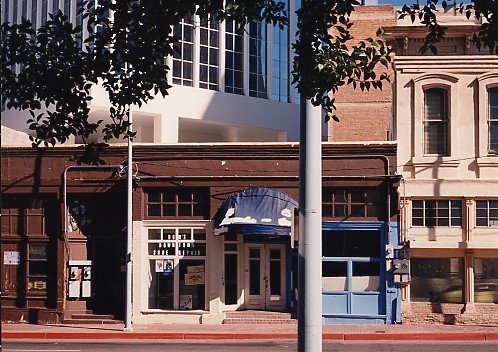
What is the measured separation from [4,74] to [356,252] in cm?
1811

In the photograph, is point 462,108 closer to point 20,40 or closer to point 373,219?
point 373,219

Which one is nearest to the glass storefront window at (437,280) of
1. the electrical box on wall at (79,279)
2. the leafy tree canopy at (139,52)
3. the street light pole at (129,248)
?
the street light pole at (129,248)

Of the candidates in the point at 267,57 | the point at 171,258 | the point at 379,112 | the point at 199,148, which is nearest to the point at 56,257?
the point at 171,258

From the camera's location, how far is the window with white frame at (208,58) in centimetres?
4144

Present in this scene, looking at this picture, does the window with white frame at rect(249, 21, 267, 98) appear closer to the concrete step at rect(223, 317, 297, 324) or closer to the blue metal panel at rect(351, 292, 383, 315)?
the concrete step at rect(223, 317, 297, 324)

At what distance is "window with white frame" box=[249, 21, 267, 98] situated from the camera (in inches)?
1748

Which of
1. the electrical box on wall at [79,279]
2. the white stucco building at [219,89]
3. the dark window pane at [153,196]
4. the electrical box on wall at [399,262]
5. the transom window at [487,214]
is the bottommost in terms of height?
the electrical box on wall at [79,279]

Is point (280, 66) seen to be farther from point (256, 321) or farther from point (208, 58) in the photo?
point (256, 321)

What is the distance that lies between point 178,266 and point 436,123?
8696 millimetres

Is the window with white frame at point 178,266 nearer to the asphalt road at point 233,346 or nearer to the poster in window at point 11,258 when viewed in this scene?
the asphalt road at point 233,346

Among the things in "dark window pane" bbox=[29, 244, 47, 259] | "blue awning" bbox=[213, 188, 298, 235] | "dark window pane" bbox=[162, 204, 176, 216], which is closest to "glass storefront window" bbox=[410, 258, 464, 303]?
"blue awning" bbox=[213, 188, 298, 235]

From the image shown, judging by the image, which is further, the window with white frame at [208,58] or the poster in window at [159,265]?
the window with white frame at [208,58]

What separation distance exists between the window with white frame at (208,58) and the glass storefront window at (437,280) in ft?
65.0

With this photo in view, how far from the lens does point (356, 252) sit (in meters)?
24.4
